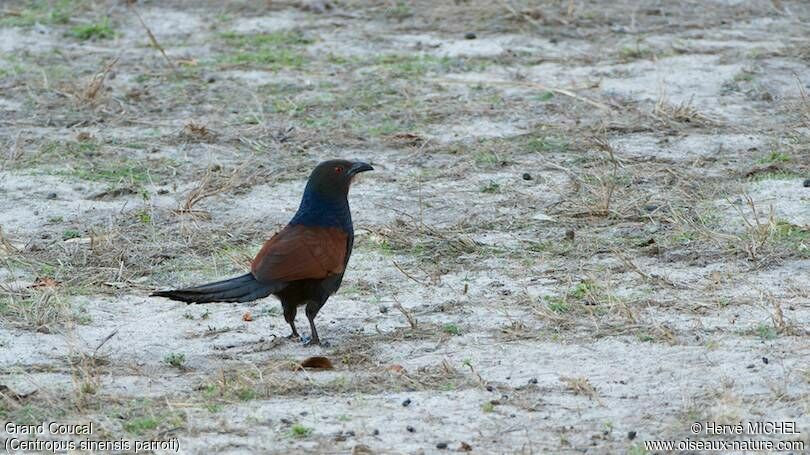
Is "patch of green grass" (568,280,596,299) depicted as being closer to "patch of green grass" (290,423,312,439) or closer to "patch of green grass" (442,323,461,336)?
"patch of green grass" (442,323,461,336)

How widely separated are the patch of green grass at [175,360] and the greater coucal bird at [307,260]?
0.24 metres

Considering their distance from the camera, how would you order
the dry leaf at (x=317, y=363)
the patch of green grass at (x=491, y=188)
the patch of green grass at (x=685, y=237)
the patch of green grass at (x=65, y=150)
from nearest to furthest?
1. the dry leaf at (x=317, y=363)
2. the patch of green grass at (x=685, y=237)
3. the patch of green grass at (x=491, y=188)
4. the patch of green grass at (x=65, y=150)

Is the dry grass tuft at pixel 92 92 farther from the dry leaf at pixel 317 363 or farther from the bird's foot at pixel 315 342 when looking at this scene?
the dry leaf at pixel 317 363

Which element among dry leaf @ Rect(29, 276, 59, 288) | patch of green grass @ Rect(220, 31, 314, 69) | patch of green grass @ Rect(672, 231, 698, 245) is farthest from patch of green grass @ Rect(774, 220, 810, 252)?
patch of green grass @ Rect(220, 31, 314, 69)

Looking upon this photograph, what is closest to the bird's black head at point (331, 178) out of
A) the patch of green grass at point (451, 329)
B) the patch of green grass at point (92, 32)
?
the patch of green grass at point (451, 329)

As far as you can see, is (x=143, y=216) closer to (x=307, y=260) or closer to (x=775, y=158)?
(x=307, y=260)

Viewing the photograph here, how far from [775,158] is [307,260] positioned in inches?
137

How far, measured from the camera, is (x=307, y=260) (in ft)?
20.2

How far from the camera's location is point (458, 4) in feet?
39.4

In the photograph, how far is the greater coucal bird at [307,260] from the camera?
5988 millimetres

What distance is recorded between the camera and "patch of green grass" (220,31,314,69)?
10750mm

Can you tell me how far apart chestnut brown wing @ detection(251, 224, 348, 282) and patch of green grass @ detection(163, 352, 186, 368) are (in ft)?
1.54

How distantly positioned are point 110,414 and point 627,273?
277 cm

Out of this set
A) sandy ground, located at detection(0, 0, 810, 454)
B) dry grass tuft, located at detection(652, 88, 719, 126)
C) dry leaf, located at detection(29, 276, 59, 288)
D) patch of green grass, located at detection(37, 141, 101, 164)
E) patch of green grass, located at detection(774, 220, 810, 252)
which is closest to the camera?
sandy ground, located at detection(0, 0, 810, 454)
